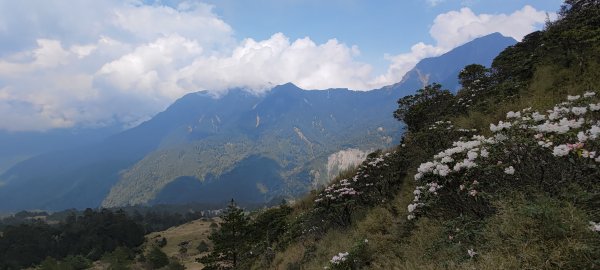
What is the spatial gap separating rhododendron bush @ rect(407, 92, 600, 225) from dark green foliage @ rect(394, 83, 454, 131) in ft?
36.0

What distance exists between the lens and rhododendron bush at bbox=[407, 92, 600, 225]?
4914mm

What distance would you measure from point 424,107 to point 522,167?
554 inches

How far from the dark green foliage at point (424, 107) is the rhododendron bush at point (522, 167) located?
1099 cm

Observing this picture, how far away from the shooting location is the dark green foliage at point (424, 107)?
18.0 metres

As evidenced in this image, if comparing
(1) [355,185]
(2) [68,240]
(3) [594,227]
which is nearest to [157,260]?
(2) [68,240]

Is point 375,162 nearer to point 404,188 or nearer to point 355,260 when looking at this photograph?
point 404,188

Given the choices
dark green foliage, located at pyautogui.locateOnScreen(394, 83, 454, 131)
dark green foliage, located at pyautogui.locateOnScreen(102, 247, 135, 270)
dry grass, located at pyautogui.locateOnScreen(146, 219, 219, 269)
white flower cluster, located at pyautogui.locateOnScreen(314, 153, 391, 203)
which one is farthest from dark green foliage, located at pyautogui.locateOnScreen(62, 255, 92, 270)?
white flower cluster, located at pyautogui.locateOnScreen(314, 153, 391, 203)

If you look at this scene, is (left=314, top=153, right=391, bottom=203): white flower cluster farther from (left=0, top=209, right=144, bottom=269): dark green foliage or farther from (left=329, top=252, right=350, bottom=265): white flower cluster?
(left=0, top=209, right=144, bottom=269): dark green foliage

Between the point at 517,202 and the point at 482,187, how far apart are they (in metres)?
0.74

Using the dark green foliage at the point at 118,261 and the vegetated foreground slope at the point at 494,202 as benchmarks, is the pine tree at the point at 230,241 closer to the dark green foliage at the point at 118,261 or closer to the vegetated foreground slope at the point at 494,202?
the vegetated foreground slope at the point at 494,202

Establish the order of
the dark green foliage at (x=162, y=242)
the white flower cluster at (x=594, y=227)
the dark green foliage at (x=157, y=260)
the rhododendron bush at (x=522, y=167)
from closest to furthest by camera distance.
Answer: the white flower cluster at (x=594, y=227) < the rhododendron bush at (x=522, y=167) < the dark green foliage at (x=157, y=260) < the dark green foliage at (x=162, y=242)

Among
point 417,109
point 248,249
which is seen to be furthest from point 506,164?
point 248,249

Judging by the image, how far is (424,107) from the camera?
19438 mm

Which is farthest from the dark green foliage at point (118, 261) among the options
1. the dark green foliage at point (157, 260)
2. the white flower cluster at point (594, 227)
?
the white flower cluster at point (594, 227)
